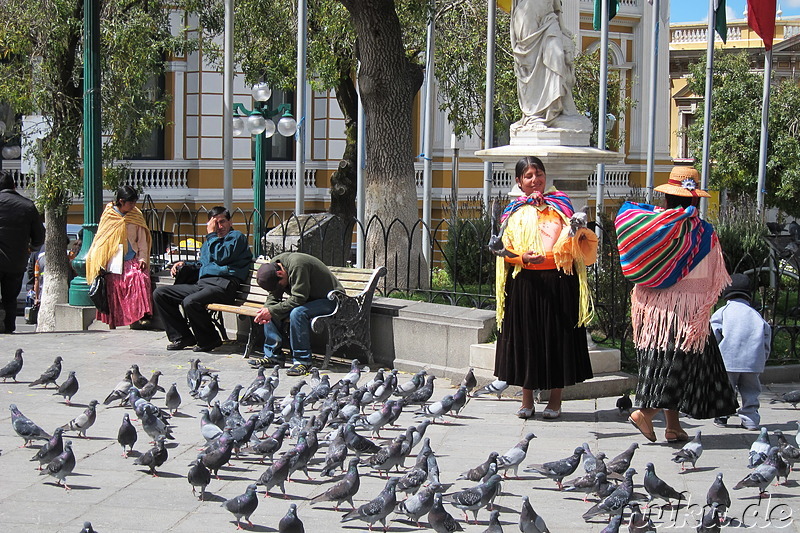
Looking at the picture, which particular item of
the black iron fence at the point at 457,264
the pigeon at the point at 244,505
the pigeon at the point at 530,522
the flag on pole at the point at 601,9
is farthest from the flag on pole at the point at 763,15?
the pigeon at the point at 244,505

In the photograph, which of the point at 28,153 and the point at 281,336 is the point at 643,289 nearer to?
the point at 281,336

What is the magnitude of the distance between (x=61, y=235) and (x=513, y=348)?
36.5ft

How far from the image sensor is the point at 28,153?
17.6 metres

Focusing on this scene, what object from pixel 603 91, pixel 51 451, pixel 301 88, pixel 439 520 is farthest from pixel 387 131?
pixel 439 520

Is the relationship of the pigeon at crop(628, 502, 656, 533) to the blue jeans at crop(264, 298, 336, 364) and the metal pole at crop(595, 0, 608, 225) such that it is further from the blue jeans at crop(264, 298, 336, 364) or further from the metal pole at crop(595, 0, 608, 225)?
the metal pole at crop(595, 0, 608, 225)

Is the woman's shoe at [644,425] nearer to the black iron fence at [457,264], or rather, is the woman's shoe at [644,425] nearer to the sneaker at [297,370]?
the black iron fence at [457,264]

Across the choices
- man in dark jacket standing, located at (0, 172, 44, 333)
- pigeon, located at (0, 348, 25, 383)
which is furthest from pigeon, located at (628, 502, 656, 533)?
man in dark jacket standing, located at (0, 172, 44, 333)

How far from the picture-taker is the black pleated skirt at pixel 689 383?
24.4ft

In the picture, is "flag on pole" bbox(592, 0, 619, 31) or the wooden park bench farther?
"flag on pole" bbox(592, 0, 619, 31)

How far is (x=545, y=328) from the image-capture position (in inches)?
319

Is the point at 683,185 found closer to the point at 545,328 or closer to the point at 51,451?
the point at 545,328

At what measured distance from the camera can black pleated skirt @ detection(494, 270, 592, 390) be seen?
26.6 ft

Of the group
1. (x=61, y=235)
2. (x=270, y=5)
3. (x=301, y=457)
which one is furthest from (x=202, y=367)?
(x=270, y=5)

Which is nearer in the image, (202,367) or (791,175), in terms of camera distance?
(202,367)
